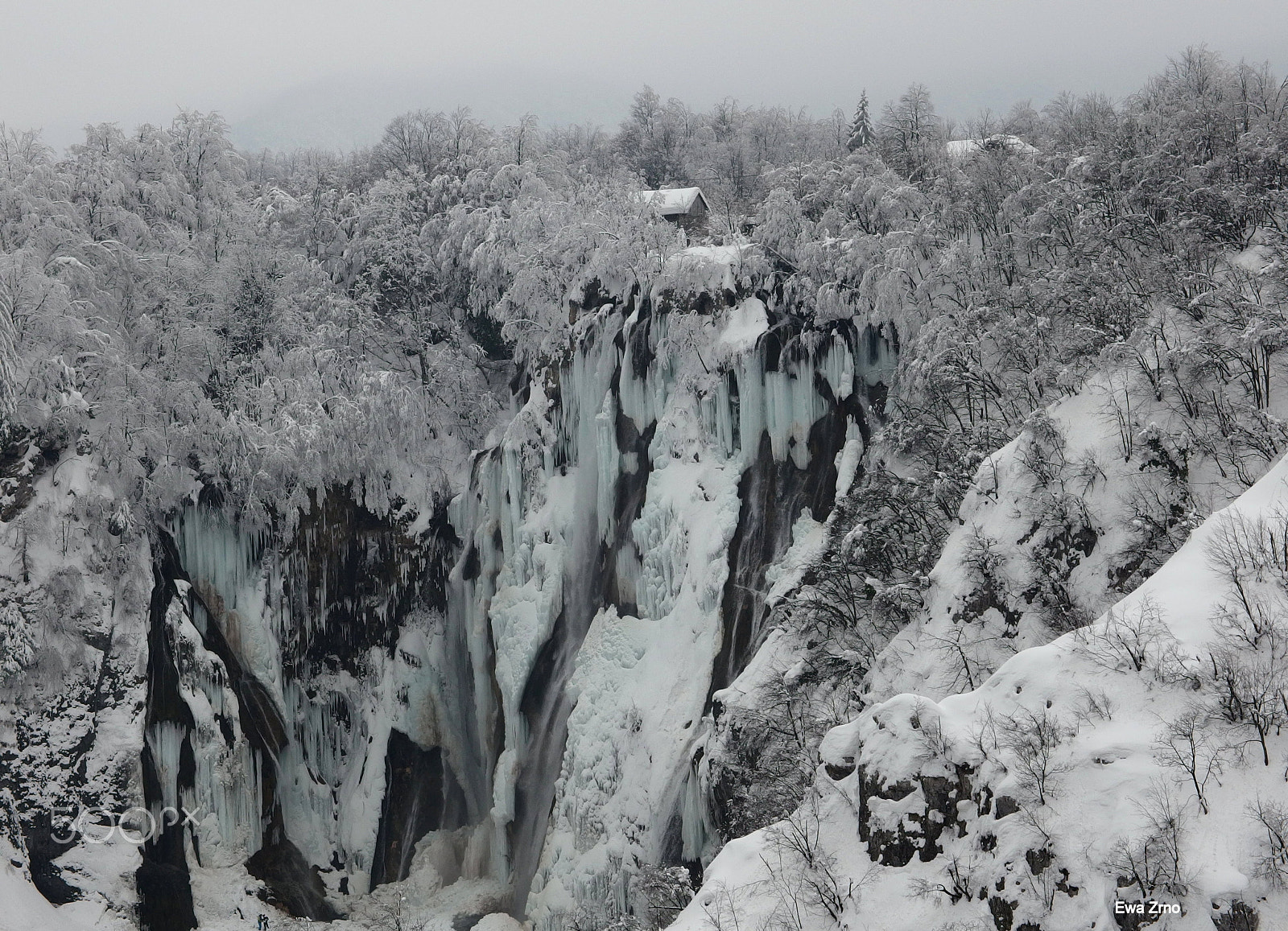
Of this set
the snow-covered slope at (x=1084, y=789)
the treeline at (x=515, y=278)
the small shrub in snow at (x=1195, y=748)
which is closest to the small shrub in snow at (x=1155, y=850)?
the snow-covered slope at (x=1084, y=789)

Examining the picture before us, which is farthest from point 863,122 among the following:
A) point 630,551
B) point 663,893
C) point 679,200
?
Result: point 663,893

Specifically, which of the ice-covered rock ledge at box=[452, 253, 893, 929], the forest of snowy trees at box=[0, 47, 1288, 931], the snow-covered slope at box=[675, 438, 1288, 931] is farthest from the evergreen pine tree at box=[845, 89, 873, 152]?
the snow-covered slope at box=[675, 438, 1288, 931]

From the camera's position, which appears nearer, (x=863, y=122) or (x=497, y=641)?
(x=497, y=641)

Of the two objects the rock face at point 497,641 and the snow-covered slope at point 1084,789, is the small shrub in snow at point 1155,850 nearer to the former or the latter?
the snow-covered slope at point 1084,789

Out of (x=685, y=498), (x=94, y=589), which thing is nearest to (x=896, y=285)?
(x=685, y=498)

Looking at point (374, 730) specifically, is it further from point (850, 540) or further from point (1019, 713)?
point (1019, 713)

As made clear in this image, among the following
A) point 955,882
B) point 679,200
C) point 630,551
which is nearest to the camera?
point 955,882

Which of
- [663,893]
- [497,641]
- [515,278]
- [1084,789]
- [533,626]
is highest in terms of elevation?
[515,278]

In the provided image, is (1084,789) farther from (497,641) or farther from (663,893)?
(497,641)
